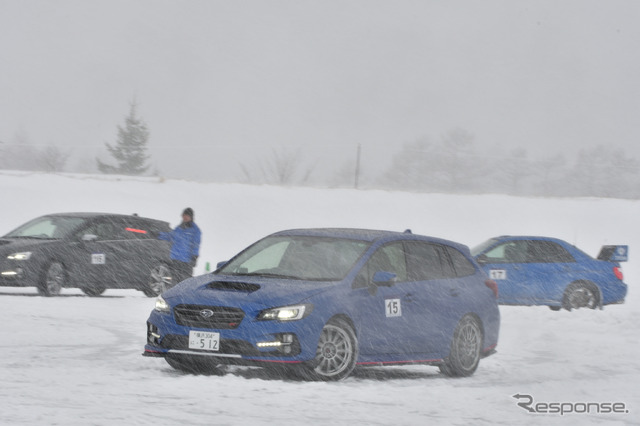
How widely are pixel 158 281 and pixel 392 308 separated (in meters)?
10.6

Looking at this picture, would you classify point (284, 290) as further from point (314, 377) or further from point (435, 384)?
point (435, 384)

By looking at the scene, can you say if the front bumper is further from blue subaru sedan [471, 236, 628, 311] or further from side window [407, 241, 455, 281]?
blue subaru sedan [471, 236, 628, 311]

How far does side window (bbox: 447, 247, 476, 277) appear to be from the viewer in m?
11.6

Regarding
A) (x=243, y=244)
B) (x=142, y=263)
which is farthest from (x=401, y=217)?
(x=142, y=263)

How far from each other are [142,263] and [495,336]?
9975 mm

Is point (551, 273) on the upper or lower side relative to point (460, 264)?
upper

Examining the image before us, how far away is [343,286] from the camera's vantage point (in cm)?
980

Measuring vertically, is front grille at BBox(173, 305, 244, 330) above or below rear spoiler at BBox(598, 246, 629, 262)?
below

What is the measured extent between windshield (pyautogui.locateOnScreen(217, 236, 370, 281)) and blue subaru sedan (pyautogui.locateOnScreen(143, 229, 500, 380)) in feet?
0.04

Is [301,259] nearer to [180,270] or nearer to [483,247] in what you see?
[180,270]

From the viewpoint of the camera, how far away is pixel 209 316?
9328 mm

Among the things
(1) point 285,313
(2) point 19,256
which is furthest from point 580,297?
(1) point 285,313

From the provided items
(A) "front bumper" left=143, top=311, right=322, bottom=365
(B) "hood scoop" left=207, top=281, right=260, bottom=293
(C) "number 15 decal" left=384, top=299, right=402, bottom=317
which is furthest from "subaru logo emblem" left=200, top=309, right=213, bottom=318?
(C) "number 15 decal" left=384, top=299, right=402, bottom=317

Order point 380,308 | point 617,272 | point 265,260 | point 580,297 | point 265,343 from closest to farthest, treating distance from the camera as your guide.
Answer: point 265,343
point 380,308
point 265,260
point 580,297
point 617,272
